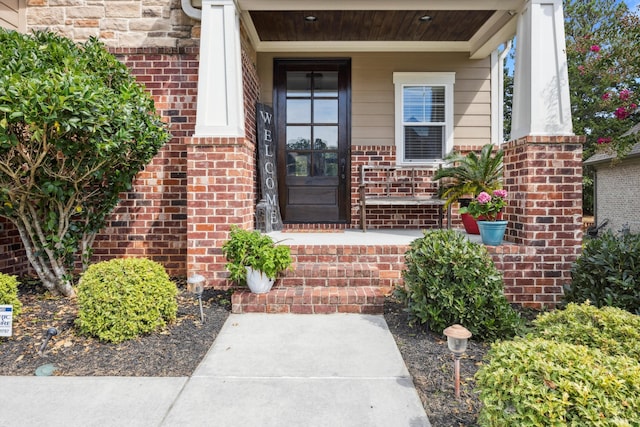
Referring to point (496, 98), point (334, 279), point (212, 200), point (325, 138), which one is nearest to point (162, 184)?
point (212, 200)

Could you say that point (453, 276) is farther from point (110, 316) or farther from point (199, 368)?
point (110, 316)

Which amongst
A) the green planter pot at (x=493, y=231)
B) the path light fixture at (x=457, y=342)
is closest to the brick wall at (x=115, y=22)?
the green planter pot at (x=493, y=231)

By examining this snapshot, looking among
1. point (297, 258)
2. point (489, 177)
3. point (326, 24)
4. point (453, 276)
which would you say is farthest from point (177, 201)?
point (489, 177)

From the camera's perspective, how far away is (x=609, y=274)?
9.37 feet

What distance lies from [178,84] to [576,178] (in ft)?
14.1

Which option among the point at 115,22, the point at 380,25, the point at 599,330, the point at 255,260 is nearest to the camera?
the point at 599,330

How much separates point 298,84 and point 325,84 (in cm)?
40

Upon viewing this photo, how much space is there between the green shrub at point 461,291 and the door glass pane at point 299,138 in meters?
3.29

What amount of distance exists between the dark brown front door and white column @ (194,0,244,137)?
1809 mm

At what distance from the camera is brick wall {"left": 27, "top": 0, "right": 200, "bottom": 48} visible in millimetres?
4352

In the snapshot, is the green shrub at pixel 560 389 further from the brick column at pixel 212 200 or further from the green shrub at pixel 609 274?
the brick column at pixel 212 200

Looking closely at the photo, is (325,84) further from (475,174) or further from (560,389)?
(560,389)

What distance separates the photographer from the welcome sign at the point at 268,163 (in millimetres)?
5113

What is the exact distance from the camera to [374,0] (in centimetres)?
393
